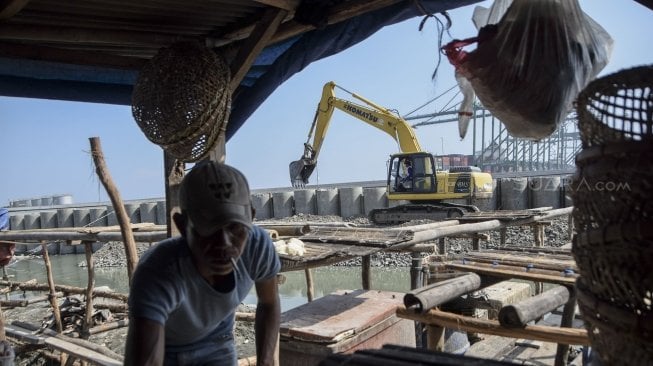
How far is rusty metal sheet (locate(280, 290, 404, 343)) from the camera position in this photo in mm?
3057

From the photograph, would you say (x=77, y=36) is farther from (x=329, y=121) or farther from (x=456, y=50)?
(x=329, y=121)

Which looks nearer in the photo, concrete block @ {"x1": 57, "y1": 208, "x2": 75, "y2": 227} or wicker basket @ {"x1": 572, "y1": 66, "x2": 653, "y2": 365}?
wicker basket @ {"x1": 572, "y1": 66, "x2": 653, "y2": 365}

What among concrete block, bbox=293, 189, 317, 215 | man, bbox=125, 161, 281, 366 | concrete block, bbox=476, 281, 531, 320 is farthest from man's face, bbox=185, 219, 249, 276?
concrete block, bbox=293, 189, 317, 215

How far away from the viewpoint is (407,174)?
1454 centimetres

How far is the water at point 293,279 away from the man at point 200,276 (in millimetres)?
10067

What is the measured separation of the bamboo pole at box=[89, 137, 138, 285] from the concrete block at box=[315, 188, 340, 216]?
47.8 ft

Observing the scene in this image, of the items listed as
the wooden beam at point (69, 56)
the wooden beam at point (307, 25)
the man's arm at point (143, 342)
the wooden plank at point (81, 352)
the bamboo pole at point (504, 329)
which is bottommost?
the wooden plank at point (81, 352)

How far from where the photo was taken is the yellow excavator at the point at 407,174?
1444 centimetres

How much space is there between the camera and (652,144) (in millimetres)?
950

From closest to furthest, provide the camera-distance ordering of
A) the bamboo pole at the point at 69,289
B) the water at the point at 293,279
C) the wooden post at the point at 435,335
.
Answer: the wooden post at the point at 435,335, the bamboo pole at the point at 69,289, the water at the point at 293,279

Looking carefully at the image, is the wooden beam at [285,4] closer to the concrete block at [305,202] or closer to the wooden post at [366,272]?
the wooden post at [366,272]

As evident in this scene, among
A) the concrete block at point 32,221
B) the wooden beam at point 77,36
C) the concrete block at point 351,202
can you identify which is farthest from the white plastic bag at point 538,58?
the concrete block at point 32,221

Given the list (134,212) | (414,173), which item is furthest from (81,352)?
(134,212)

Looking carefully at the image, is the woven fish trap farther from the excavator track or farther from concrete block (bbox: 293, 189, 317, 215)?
concrete block (bbox: 293, 189, 317, 215)
